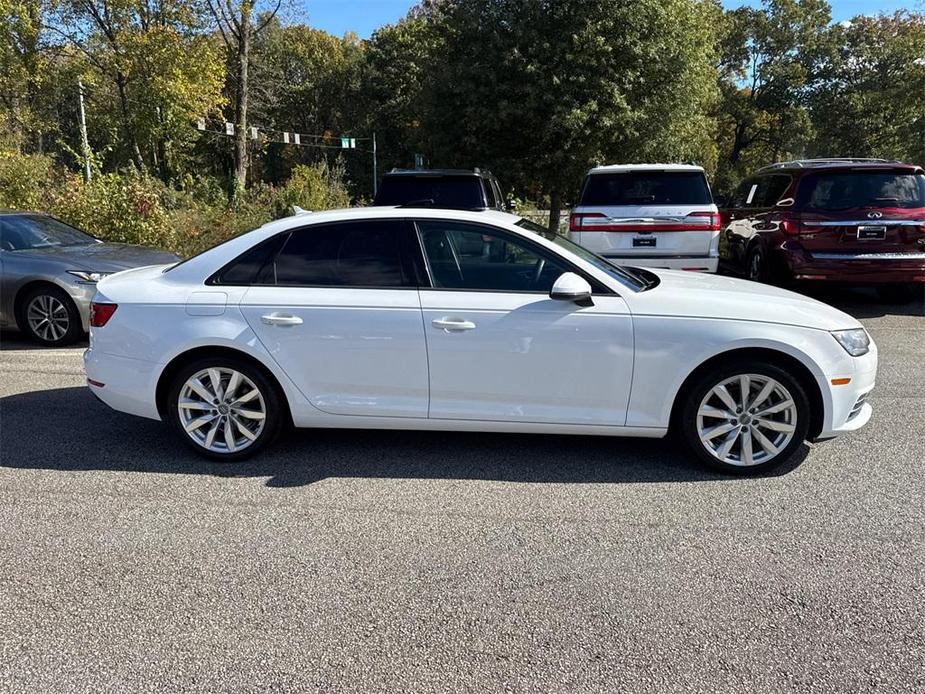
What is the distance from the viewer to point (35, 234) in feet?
28.2

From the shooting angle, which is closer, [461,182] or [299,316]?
[299,316]

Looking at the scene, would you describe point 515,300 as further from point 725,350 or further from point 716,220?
point 716,220

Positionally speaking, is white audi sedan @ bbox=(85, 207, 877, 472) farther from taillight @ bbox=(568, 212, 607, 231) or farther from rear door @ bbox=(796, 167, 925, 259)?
rear door @ bbox=(796, 167, 925, 259)

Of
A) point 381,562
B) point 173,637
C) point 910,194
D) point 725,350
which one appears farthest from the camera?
point 910,194

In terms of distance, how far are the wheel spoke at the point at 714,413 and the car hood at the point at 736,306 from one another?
54 cm

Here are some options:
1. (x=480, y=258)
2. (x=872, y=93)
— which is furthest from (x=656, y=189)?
(x=872, y=93)

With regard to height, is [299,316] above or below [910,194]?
below

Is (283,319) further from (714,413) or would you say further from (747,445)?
(747,445)

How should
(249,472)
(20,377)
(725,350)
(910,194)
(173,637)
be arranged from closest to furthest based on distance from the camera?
1. (173,637)
2. (725,350)
3. (249,472)
4. (20,377)
5. (910,194)

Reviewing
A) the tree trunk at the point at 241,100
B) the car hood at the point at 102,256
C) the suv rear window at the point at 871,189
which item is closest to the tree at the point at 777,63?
the tree trunk at the point at 241,100

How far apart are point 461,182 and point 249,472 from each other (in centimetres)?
603

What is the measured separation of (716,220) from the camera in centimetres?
859

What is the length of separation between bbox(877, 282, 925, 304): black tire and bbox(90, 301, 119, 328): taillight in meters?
9.80

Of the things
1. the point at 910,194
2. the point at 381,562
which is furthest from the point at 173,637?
the point at 910,194
